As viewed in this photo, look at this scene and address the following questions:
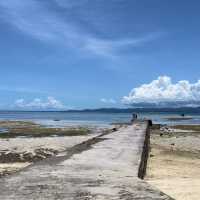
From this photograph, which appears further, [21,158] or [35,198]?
[21,158]

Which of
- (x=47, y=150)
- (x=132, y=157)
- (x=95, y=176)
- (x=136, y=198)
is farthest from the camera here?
(x=47, y=150)

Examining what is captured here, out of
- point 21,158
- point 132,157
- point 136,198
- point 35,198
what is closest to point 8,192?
point 35,198

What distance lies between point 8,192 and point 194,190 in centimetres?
467

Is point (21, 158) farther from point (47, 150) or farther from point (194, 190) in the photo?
point (194, 190)

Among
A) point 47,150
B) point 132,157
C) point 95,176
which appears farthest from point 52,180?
point 47,150

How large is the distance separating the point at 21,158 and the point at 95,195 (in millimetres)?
14999

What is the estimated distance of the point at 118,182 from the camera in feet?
28.1

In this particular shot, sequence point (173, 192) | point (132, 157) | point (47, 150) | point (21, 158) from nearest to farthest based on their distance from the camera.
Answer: point (173, 192) → point (132, 157) → point (21, 158) → point (47, 150)

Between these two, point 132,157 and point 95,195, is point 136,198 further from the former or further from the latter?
point 132,157

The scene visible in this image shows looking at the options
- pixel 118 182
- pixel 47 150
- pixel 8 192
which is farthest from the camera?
pixel 47 150

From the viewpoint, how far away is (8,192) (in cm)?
746

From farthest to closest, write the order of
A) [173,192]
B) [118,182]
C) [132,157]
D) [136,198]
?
[132,157] < [173,192] < [118,182] < [136,198]

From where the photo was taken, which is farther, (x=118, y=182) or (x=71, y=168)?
(x=71, y=168)

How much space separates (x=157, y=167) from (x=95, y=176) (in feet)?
26.5
